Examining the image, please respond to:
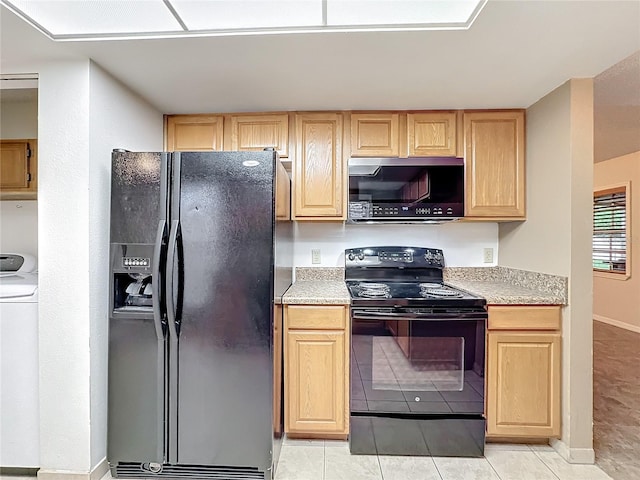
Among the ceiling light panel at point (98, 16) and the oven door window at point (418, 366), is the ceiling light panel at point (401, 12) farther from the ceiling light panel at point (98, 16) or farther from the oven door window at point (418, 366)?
the oven door window at point (418, 366)

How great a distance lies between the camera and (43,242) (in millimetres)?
1765

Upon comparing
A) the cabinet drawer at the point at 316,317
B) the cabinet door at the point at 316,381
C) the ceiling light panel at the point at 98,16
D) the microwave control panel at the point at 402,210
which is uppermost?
the ceiling light panel at the point at 98,16

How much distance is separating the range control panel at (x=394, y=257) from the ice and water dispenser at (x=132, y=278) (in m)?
1.41

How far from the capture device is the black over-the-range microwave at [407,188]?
2301mm

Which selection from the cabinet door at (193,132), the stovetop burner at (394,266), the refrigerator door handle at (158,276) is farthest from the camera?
the stovetop burner at (394,266)

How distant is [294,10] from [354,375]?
1.86 meters

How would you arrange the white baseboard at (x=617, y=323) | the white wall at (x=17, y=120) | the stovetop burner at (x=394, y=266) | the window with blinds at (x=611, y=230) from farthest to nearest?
the window with blinds at (x=611, y=230)
the white baseboard at (x=617, y=323)
the stovetop burner at (x=394, y=266)
the white wall at (x=17, y=120)

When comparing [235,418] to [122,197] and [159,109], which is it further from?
[159,109]

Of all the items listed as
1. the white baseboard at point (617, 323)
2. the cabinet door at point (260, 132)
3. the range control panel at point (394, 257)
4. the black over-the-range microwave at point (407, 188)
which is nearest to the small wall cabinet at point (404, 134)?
the black over-the-range microwave at point (407, 188)

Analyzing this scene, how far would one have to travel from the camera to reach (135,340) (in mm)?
1787

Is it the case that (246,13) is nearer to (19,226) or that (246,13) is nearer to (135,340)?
(135,340)

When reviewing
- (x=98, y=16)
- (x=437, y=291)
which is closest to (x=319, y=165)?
(x=437, y=291)

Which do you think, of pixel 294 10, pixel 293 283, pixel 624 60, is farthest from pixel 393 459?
pixel 624 60

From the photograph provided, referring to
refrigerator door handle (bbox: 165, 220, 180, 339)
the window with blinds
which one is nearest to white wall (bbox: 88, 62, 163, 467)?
refrigerator door handle (bbox: 165, 220, 180, 339)
